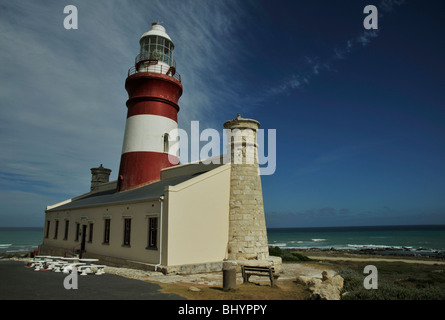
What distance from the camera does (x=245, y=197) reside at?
44.7 ft

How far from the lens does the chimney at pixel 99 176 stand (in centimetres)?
2822

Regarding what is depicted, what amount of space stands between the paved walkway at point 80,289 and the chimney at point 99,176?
18750mm

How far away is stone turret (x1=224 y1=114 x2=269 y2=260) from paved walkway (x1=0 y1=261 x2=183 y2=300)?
5276 mm

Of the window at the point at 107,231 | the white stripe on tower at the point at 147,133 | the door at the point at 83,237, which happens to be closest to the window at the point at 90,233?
the door at the point at 83,237

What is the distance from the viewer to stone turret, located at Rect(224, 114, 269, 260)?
13.2 metres

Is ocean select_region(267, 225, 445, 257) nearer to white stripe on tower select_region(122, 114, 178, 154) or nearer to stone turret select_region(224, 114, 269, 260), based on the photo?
stone turret select_region(224, 114, 269, 260)

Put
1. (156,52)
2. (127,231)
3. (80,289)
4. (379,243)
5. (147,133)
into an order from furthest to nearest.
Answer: (379,243) → (156,52) → (147,133) → (127,231) → (80,289)

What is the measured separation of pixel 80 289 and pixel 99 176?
22083 millimetres

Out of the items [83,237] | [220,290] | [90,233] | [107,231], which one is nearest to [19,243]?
[83,237]

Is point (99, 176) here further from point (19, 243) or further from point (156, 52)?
Result: point (19, 243)

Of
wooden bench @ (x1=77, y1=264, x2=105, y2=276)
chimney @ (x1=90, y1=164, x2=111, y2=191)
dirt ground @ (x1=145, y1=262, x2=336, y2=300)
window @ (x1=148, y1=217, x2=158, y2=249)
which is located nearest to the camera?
dirt ground @ (x1=145, y1=262, x2=336, y2=300)

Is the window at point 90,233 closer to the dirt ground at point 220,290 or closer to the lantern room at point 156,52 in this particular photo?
the dirt ground at point 220,290

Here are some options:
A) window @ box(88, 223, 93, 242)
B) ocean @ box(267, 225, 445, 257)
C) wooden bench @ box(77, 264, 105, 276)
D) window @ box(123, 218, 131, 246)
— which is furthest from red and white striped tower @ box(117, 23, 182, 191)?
ocean @ box(267, 225, 445, 257)
